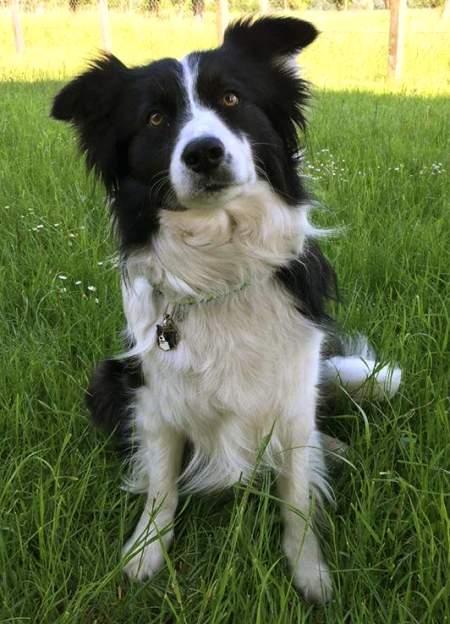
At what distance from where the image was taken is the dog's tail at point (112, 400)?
2.19 meters

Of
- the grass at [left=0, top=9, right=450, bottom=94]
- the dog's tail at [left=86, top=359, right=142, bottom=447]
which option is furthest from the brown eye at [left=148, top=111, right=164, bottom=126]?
the grass at [left=0, top=9, right=450, bottom=94]

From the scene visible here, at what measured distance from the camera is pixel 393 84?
9.19 m

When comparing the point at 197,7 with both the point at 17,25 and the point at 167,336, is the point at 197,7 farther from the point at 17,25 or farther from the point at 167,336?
the point at 167,336

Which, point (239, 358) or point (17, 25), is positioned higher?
point (239, 358)

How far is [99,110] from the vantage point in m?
2.04

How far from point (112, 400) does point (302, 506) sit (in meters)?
0.75

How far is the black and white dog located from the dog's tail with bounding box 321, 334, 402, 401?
1.02ft

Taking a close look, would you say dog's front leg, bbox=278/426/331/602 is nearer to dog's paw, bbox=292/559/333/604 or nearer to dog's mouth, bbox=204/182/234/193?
dog's paw, bbox=292/559/333/604

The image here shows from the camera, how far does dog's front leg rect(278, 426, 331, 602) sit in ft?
5.82

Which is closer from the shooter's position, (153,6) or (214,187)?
(214,187)

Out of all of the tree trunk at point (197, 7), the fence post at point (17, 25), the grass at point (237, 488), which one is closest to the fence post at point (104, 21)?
the fence post at point (17, 25)

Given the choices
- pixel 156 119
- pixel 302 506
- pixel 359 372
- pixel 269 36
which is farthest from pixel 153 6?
pixel 302 506

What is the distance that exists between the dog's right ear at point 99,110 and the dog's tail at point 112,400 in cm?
66

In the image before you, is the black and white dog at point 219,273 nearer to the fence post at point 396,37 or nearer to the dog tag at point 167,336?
the dog tag at point 167,336
